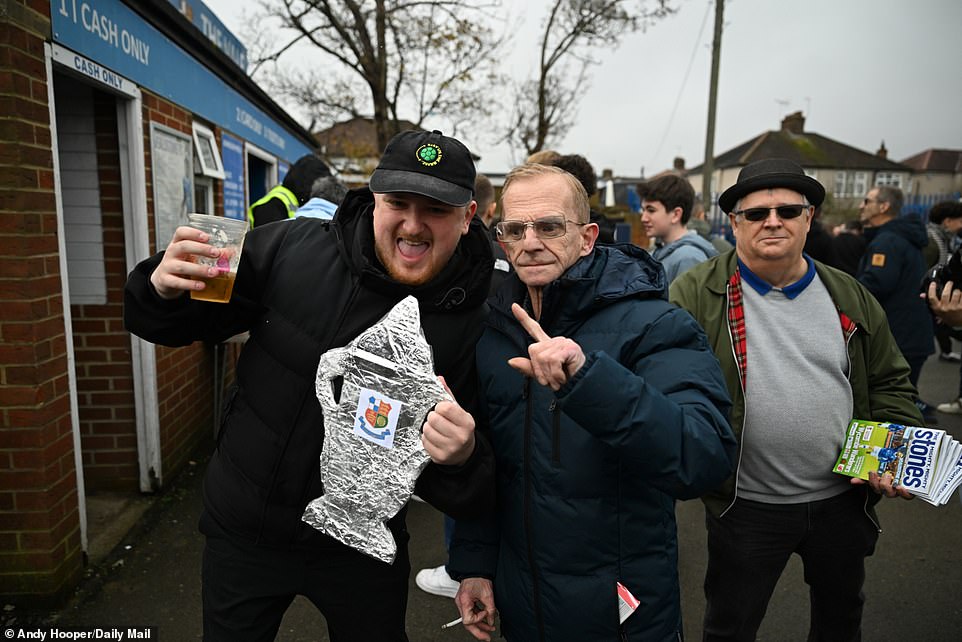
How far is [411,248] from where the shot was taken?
1.70 m

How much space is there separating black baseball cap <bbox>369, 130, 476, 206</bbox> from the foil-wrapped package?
0.31 m

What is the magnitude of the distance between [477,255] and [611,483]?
0.77 metres

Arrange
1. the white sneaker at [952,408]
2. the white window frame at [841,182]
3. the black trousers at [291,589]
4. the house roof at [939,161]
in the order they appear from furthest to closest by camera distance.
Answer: the house roof at [939,161], the white window frame at [841,182], the white sneaker at [952,408], the black trousers at [291,589]

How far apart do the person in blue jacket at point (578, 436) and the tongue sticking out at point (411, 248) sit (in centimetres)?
23

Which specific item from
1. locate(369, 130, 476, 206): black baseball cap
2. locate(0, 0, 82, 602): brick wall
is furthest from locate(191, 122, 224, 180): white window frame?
locate(369, 130, 476, 206): black baseball cap

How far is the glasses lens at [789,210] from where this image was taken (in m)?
2.13

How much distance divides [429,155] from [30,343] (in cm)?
212

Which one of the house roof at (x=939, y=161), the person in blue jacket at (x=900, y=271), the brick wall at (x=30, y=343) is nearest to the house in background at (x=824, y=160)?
the house roof at (x=939, y=161)

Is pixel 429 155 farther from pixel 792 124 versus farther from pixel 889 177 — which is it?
pixel 889 177

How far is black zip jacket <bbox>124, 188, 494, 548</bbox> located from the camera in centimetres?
165

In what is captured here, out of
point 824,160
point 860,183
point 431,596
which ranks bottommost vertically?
point 431,596

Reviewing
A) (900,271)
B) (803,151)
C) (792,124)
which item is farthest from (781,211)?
(803,151)

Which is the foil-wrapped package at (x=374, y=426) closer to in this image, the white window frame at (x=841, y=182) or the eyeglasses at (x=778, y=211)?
the eyeglasses at (x=778, y=211)

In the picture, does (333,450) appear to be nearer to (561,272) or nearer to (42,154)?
(561,272)
